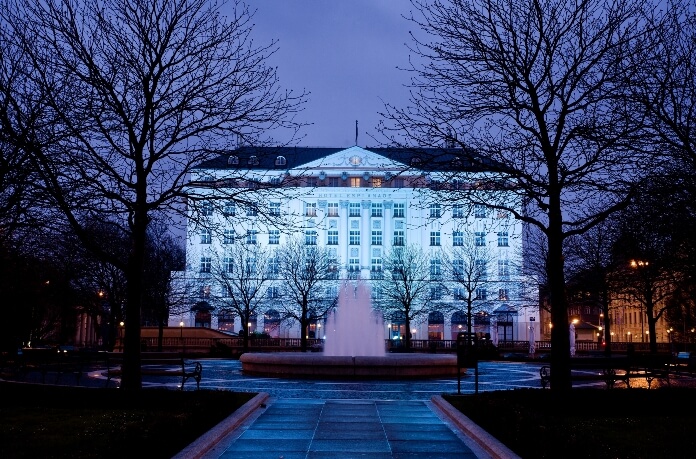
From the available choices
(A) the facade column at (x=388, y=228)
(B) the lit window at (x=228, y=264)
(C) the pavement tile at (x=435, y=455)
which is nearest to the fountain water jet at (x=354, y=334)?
(C) the pavement tile at (x=435, y=455)

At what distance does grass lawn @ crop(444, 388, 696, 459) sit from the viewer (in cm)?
902

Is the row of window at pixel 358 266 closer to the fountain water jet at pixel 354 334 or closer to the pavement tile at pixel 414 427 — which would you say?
the fountain water jet at pixel 354 334

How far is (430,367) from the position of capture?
27703 mm

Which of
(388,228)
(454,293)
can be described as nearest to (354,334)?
(454,293)

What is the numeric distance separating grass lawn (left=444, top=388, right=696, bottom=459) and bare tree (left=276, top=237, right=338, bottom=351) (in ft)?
164

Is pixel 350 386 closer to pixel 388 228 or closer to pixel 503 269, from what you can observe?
pixel 503 269

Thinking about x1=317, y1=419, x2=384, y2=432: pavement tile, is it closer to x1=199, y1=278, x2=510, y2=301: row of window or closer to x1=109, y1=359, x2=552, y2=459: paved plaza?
x1=109, y1=359, x2=552, y2=459: paved plaza

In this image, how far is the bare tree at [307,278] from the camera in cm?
6894

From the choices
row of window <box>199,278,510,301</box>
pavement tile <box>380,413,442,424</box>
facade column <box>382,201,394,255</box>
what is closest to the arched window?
row of window <box>199,278,510,301</box>

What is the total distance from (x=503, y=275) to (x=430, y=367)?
56.1 metres

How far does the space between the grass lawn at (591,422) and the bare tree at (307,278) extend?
50.0 meters

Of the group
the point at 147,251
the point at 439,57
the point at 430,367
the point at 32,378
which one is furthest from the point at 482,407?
the point at 147,251

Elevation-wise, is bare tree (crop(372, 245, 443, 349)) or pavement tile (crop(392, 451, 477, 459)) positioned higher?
bare tree (crop(372, 245, 443, 349))

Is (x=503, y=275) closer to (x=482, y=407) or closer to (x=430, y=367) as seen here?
(x=430, y=367)
